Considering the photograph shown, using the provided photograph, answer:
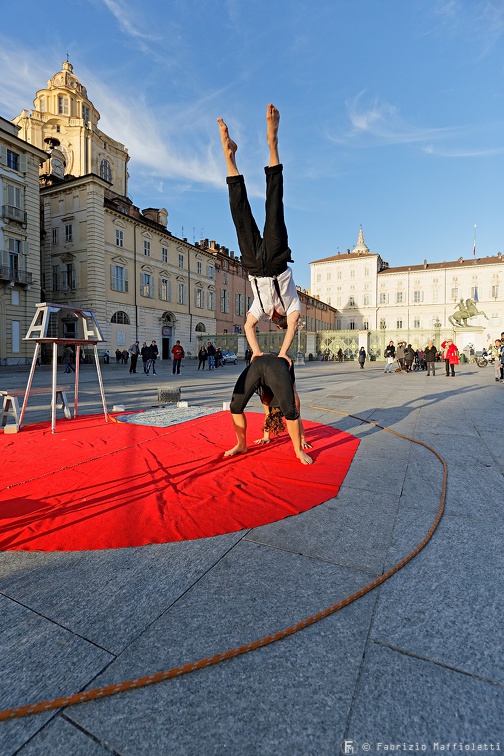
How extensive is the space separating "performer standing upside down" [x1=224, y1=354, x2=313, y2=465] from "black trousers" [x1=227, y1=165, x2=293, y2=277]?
904 millimetres

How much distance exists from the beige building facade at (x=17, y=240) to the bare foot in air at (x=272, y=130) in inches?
1109

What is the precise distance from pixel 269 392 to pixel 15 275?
2905 centimetres

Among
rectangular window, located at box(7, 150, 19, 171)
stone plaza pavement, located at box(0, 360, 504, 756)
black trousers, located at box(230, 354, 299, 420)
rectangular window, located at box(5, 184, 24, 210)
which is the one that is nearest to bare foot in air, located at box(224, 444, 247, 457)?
black trousers, located at box(230, 354, 299, 420)

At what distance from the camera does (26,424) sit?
5949mm

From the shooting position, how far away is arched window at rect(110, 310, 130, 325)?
109 feet

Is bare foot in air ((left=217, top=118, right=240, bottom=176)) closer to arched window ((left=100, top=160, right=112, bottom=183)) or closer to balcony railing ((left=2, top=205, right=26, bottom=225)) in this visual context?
balcony railing ((left=2, top=205, right=26, bottom=225))

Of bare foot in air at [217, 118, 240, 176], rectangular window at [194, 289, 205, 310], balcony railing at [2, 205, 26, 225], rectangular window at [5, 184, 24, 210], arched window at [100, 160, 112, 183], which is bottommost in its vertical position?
bare foot in air at [217, 118, 240, 176]

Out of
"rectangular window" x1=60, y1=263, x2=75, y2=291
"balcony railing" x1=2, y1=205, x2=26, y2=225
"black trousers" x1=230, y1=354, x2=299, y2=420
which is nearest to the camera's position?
"black trousers" x1=230, y1=354, x2=299, y2=420

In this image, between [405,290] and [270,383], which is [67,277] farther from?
[405,290]

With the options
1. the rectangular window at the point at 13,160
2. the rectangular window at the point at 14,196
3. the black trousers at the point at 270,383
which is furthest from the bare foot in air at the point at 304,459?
the rectangular window at the point at 13,160

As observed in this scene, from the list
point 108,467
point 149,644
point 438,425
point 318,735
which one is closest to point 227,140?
point 108,467

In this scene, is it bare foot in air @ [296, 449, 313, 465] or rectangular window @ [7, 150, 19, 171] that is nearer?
bare foot in air @ [296, 449, 313, 465]

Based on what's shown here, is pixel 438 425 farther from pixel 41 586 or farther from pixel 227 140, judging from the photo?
pixel 41 586

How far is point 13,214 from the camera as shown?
2675 cm
